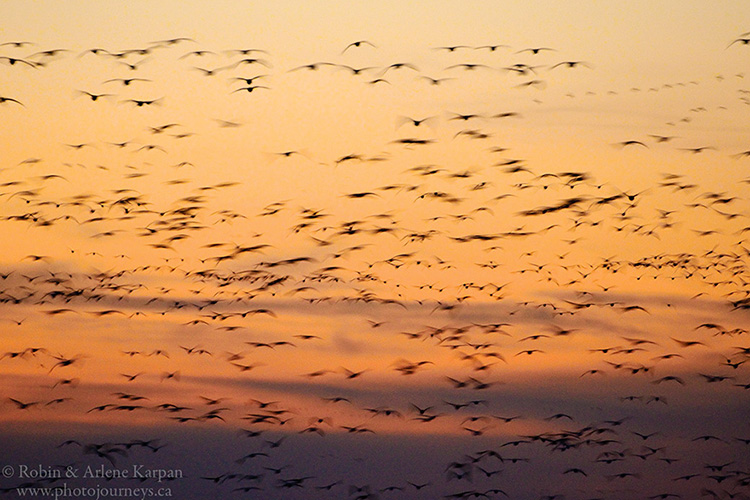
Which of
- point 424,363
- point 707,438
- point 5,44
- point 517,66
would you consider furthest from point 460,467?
point 5,44

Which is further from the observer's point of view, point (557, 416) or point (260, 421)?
point (557, 416)

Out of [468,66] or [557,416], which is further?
[557,416]

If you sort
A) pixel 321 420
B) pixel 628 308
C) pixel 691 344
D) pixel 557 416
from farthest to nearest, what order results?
pixel 557 416 → pixel 628 308 → pixel 321 420 → pixel 691 344

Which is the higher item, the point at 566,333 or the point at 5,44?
the point at 5,44

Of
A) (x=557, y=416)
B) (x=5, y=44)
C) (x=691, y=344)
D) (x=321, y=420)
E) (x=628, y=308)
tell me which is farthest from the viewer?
(x=557, y=416)

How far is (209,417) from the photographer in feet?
129

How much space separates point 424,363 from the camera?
132 feet

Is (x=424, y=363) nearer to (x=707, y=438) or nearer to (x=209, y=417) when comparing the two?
(x=209, y=417)

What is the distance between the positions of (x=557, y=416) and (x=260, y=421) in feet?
40.2

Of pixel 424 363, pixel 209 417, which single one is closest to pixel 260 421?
pixel 209 417

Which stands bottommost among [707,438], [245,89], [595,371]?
[707,438]

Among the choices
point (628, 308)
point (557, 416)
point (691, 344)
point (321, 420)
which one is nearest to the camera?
point (691, 344)

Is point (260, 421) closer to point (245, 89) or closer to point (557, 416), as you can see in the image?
point (557, 416)

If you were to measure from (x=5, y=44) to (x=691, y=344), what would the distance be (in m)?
22.2
